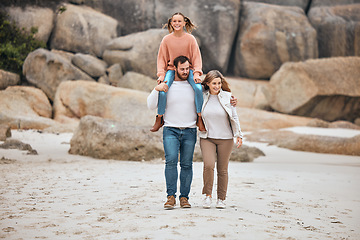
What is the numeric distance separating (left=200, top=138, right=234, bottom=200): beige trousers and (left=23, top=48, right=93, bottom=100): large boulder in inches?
478

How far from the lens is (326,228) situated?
322 centimetres

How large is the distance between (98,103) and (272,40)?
346 inches

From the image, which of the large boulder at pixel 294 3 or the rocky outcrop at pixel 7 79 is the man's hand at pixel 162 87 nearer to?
the rocky outcrop at pixel 7 79

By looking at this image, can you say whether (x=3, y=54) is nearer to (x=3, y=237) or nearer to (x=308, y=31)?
(x=308, y=31)

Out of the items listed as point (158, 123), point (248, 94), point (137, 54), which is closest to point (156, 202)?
point (158, 123)

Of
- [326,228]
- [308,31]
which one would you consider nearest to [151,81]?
[308,31]

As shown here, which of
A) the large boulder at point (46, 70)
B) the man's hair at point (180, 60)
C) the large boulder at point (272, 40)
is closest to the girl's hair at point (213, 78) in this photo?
the man's hair at point (180, 60)

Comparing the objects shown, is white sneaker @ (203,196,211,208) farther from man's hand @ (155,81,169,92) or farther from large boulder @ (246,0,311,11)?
large boulder @ (246,0,311,11)

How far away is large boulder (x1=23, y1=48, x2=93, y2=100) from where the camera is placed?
14727 mm

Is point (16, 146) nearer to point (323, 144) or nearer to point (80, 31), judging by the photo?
point (323, 144)

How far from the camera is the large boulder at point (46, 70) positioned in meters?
14.7

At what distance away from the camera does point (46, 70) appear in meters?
14.8

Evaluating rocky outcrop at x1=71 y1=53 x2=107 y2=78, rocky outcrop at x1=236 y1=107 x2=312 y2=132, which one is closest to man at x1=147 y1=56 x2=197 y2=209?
rocky outcrop at x1=236 y1=107 x2=312 y2=132

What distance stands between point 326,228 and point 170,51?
2057 mm
